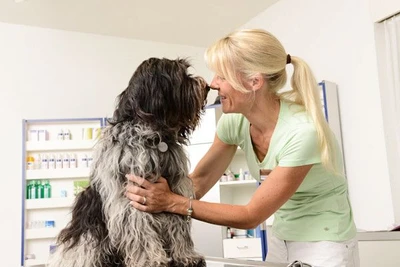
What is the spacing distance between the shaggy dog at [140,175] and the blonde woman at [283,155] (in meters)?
0.10

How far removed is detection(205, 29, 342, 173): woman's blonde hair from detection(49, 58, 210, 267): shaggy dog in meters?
0.18

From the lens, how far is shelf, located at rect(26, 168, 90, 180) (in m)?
5.13

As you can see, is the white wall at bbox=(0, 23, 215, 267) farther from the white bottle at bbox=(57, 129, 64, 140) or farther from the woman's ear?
the woman's ear

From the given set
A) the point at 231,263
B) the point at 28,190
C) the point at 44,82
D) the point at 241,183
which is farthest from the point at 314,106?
the point at 44,82

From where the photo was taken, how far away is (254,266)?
1.74 meters

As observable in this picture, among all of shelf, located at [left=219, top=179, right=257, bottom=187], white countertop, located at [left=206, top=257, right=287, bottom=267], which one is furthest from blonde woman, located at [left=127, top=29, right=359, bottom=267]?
shelf, located at [left=219, top=179, right=257, bottom=187]

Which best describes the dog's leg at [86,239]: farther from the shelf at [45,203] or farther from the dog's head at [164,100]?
the shelf at [45,203]

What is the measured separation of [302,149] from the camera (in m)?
1.76

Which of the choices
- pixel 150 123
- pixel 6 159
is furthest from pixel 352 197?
pixel 6 159

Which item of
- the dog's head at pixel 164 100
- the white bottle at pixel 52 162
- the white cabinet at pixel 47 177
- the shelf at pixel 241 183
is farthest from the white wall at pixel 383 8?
the white bottle at pixel 52 162

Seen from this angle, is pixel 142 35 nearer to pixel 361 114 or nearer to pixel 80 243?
pixel 361 114

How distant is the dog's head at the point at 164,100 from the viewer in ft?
5.48

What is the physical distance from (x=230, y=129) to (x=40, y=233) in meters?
3.61

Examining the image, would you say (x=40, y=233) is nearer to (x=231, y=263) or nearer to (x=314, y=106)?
(x=231, y=263)
